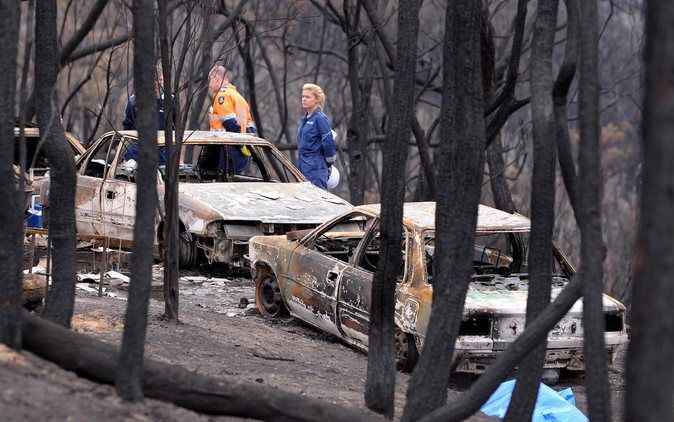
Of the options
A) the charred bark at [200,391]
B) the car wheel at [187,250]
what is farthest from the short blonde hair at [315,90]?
the charred bark at [200,391]

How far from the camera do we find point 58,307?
643 cm

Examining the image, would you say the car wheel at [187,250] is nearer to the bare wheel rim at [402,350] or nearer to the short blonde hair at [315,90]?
the short blonde hair at [315,90]

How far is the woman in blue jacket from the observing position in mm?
14273

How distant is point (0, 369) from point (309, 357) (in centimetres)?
430

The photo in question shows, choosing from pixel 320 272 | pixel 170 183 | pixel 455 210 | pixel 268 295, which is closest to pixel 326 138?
pixel 268 295

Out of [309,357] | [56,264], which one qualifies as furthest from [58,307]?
[309,357]

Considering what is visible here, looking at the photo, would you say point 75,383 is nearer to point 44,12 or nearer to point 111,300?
point 44,12

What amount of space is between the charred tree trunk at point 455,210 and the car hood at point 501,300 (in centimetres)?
278

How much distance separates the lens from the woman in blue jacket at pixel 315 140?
1427 centimetres

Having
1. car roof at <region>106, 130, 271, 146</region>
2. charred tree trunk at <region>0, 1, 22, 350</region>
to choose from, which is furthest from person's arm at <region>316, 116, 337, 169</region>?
charred tree trunk at <region>0, 1, 22, 350</region>

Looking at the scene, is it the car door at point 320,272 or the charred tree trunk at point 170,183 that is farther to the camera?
the car door at point 320,272

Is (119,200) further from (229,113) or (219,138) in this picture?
(229,113)

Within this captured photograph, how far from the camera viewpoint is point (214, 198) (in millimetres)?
12750

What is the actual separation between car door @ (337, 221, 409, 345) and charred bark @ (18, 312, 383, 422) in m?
3.88
